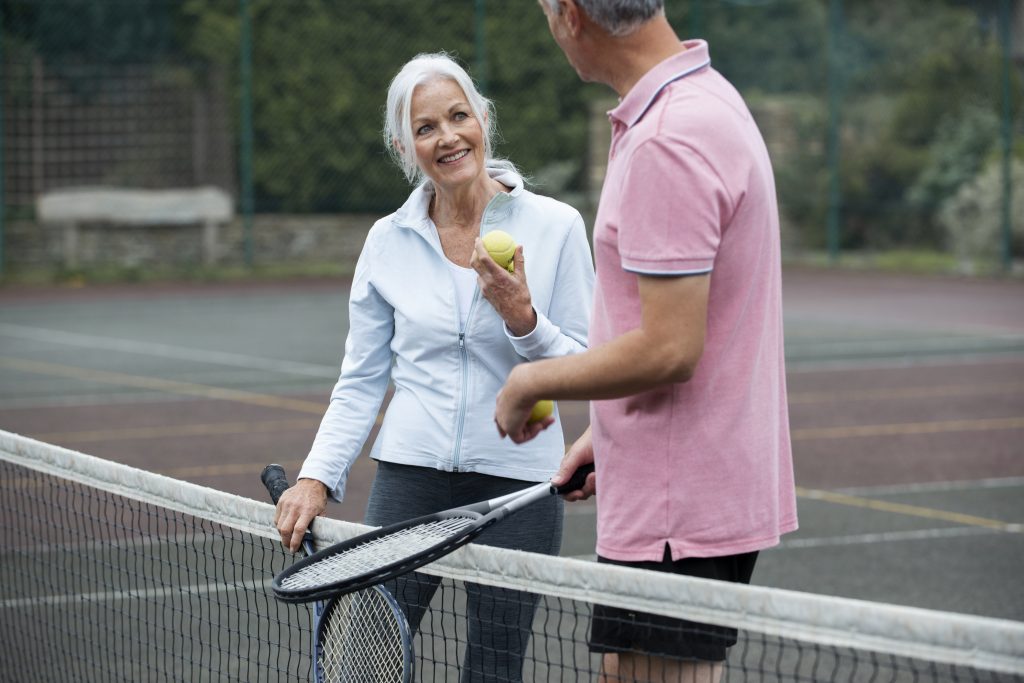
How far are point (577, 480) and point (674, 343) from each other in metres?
Answer: 0.78

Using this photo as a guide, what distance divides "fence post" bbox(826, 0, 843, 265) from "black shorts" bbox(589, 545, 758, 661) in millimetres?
21639

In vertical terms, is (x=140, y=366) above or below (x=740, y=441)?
below

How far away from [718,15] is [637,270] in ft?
74.8

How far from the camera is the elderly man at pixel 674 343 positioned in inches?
89.8

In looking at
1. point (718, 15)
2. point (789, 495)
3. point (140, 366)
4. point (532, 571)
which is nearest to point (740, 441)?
point (789, 495)

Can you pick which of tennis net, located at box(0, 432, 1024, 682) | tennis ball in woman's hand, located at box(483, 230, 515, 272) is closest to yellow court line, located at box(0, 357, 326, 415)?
tennis net, located at box(0, 432, 1024, 682)

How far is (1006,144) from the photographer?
21531mm

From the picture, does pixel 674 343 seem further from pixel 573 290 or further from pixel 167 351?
pixel 167 351

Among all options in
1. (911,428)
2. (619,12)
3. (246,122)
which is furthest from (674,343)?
(246,122)

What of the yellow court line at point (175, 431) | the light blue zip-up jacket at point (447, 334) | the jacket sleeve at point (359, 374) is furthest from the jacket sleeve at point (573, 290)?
the yellow court line at point (175, 431)

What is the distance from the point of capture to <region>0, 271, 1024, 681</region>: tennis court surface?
109 inches

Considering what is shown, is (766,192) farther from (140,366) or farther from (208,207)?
(208,207)

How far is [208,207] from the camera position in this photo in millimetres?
22219

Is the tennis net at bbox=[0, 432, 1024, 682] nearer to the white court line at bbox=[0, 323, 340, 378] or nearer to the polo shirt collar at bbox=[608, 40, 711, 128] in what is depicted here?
the polo shirt collar at bbox=[608, 40, 711, 128]
